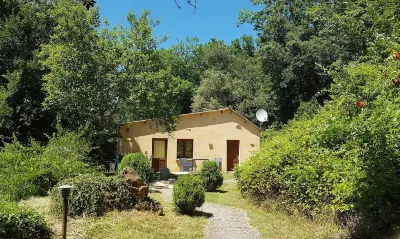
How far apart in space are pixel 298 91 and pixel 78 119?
18232mm

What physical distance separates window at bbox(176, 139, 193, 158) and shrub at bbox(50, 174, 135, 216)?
13.2 metres

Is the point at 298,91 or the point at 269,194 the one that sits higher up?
the point at 298,91

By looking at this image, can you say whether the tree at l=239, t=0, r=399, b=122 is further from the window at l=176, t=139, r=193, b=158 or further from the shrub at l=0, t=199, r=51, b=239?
the shrub at l=0, t=199, r=51, b=239

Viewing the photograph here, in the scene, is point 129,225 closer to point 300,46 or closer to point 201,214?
point 201,214

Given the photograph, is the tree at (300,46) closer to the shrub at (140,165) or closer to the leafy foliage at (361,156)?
the shrub at (140,165)

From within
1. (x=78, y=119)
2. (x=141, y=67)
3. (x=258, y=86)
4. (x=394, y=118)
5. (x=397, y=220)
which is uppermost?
(x=258, y=86)

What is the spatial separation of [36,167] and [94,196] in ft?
9.77

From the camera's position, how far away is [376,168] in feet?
15.7

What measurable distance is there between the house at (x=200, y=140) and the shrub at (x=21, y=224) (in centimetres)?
1474

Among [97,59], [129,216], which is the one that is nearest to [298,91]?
[97,59]

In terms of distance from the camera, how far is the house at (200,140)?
20844mm

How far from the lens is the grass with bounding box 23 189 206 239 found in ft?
21.2

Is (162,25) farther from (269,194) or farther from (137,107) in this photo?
(269,194)

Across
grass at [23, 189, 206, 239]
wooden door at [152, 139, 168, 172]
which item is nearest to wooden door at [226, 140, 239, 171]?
wooden door at [152, 139, 168, 172]
